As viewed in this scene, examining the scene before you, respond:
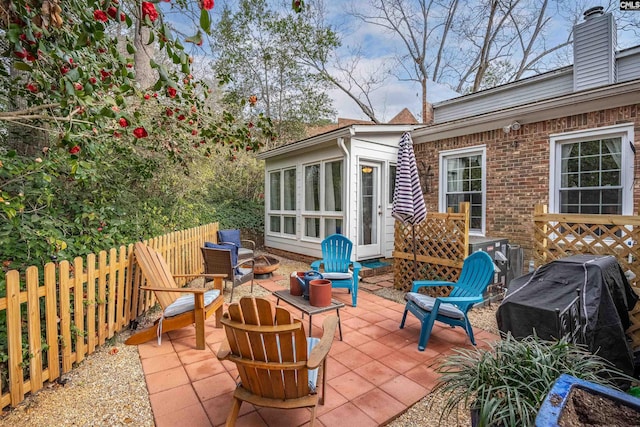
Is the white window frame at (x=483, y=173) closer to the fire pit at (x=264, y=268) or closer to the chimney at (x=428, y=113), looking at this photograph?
the fire pit at (x=264, y=268)

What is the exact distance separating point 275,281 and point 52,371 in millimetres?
3827

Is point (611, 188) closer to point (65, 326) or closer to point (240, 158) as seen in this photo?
point (65, 326)

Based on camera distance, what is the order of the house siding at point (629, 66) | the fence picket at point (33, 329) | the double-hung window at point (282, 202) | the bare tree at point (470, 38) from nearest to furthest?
1. the fence picket at point (33, 329)
2. the house siding at point (629, 66)
3. the double-hung window at point (282, 202)
4. the bare tree at point (470, 38)

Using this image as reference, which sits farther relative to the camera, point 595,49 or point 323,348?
point 595,49

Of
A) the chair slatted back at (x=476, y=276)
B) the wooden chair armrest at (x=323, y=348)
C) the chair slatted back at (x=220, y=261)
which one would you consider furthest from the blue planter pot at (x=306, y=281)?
the chair slatted back at (x=476, y=276)

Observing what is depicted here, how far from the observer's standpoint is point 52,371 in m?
2.51

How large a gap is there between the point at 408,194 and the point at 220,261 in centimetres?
296

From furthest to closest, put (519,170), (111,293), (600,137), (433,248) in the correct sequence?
(519,170) → (433,248) → (600,137) → (111,293)

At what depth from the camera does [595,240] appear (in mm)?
3646

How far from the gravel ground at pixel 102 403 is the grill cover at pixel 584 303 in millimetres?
927

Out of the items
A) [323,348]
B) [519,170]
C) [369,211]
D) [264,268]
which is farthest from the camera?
[369,211]

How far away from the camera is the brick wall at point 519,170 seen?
526 cm

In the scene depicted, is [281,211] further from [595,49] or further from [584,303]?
[595,49]

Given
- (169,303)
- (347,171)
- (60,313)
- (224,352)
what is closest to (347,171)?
(347,171)
